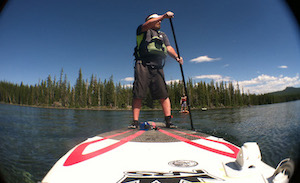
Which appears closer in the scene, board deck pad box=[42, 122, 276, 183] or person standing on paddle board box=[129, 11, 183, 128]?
board deck pad box=[42, 122, 276, 183]

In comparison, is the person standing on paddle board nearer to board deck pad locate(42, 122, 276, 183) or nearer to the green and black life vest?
the green and black life vest

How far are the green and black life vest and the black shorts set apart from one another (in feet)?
0.70

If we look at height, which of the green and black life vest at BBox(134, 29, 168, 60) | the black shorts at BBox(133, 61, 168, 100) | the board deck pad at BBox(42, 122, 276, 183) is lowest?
the board deck pad at BBox(42, 122, 276, 183)

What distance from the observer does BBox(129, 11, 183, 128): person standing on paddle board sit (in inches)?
111

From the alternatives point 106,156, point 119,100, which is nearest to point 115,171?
point 106,156

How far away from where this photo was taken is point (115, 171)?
3.59 ft

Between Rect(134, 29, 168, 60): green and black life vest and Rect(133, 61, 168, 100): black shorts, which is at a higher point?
Rect(134, 29, 168, 60): green and black life vest

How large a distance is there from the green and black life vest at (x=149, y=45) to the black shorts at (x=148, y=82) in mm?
215

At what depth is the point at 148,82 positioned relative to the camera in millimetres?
2963

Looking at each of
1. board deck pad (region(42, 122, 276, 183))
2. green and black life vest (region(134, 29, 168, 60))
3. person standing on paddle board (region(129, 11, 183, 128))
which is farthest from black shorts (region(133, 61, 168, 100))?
board deck pad (region(42, 122, 276, 183))

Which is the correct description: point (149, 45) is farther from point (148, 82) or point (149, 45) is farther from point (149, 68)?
point (148, 82)

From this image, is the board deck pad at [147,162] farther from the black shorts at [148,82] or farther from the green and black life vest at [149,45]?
the green and black life vest at [149,45]

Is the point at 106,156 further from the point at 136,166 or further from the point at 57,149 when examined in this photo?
the point at 57,149

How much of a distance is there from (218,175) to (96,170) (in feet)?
2.97
